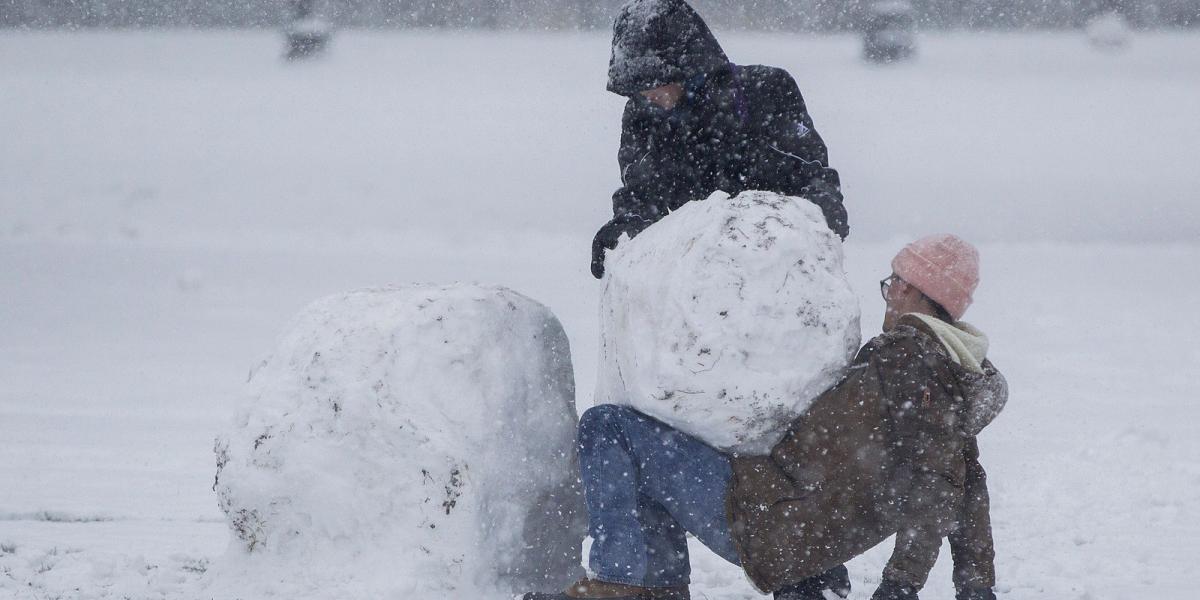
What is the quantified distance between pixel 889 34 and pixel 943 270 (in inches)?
682

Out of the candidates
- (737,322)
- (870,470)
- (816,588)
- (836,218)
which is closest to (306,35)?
(836,218)

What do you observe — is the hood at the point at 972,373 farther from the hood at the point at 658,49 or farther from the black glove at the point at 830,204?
the hood at the point at 658,49

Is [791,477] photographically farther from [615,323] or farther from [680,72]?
[680,72]

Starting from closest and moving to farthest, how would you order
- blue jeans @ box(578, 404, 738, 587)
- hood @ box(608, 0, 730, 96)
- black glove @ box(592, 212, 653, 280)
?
blue jeans @ box(578, 404, 738, 587) → black glove @ box(592, 212, 653, 280) → hood @ box(608, 0, 730, 96)

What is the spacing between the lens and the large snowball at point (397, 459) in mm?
3094

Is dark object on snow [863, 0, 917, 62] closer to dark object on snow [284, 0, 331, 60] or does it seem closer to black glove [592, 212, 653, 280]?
dark object on snow [284, 0, 331, 60]

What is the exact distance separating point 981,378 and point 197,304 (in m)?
9.52

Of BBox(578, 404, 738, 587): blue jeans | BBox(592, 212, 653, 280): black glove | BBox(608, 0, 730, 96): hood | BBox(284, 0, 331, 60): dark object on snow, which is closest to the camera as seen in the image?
BBox(578, 404, 738, 587): blue jeans

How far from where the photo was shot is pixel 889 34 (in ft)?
64.0

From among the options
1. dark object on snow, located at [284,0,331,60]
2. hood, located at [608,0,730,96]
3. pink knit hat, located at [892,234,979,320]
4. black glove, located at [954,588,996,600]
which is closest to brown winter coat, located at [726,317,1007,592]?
pink knit hat, located at [892,234,979,320]

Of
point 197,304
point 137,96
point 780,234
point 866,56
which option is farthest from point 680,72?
point 137,96

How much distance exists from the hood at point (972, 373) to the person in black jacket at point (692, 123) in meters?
0.49

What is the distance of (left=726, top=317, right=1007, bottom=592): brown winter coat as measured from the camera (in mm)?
2848

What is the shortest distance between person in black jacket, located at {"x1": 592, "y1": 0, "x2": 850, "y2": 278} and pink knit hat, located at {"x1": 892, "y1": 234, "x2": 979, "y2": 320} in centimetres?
30
